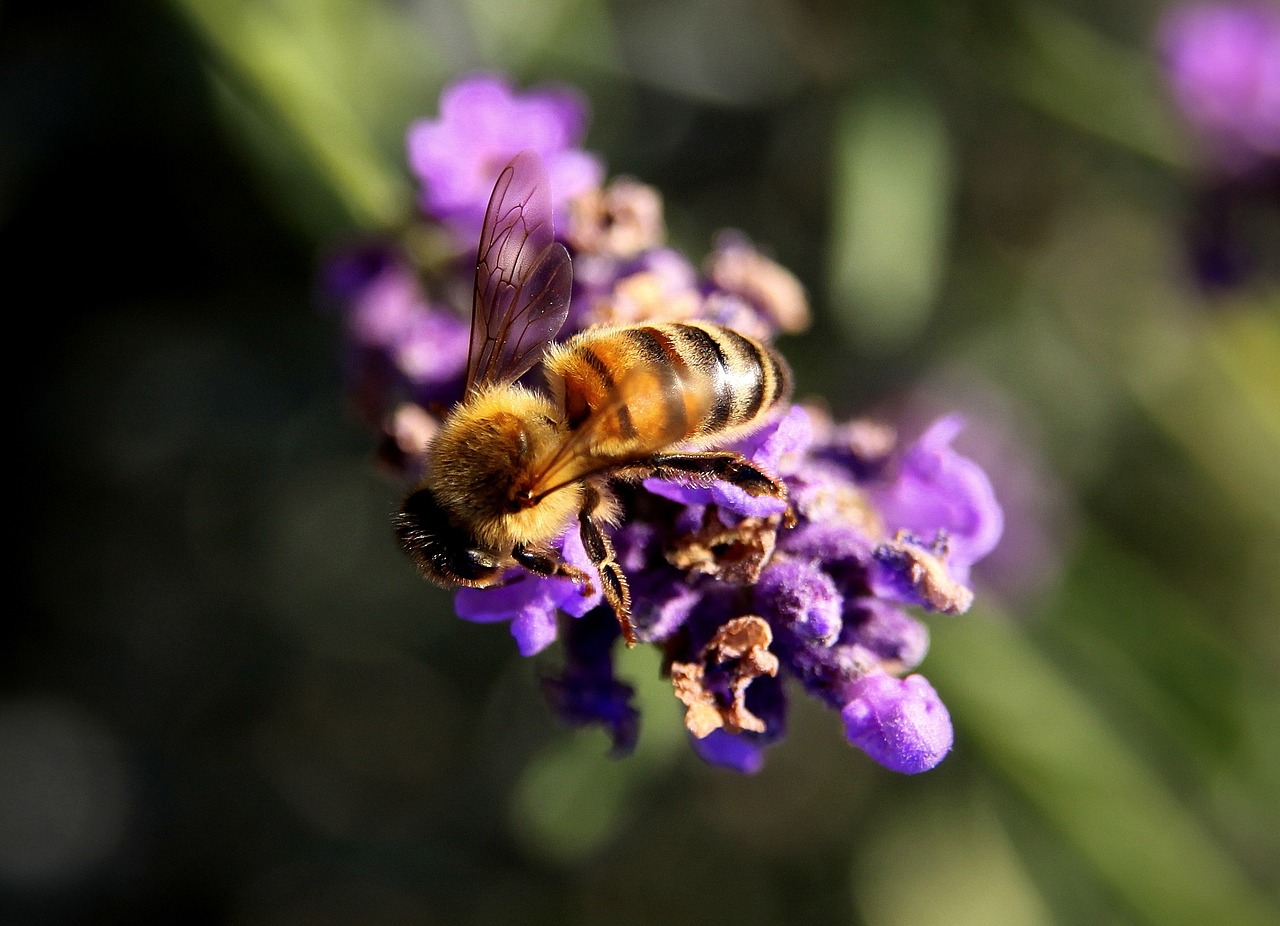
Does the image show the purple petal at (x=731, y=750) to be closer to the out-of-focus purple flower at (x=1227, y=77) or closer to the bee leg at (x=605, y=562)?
the bee leg at (x=605, y=562)

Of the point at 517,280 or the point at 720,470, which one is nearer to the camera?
the point at 720,470

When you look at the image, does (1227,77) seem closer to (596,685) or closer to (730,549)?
(730,549)

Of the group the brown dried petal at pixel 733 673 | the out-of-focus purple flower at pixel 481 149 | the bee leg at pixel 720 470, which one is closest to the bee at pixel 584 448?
the bee leg at pixel 720 470

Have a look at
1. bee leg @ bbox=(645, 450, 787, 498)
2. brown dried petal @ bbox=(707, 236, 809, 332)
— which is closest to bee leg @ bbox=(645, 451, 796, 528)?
bee leg @ bbox=(645, 450, 787, 498)

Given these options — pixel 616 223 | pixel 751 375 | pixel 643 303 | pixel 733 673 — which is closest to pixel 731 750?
pixel 733 673

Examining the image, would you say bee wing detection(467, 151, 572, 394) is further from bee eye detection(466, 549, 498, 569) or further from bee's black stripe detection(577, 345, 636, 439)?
bee eye detection(466, 549, 498, 569)

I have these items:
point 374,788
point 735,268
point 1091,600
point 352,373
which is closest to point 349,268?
point 352,373

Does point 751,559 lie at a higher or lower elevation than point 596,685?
higher
